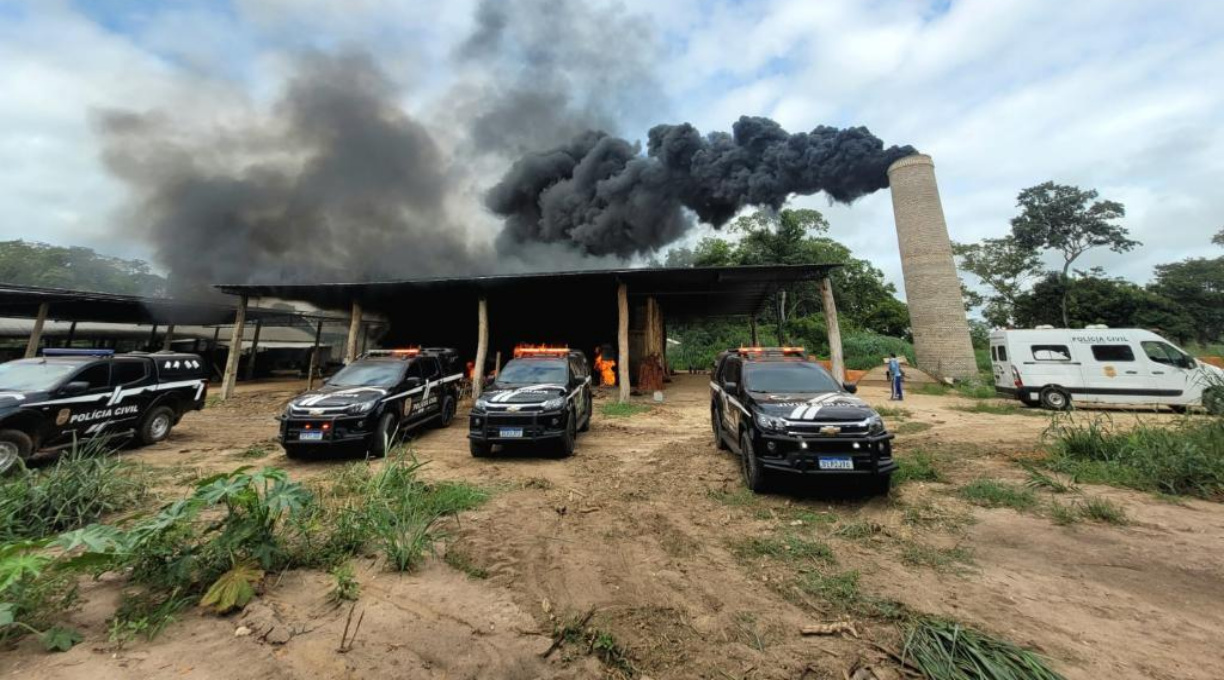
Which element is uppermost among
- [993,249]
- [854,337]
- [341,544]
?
[993,249]

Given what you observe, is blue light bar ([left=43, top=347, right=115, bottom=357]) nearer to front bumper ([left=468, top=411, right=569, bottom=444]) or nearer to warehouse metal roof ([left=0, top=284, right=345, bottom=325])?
front bumper ([left=468, top=411, right=569, bottom=444])

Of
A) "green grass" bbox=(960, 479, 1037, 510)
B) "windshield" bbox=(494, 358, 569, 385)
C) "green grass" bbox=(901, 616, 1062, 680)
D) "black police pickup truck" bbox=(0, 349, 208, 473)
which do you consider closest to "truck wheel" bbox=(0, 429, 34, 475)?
"black police pickup truck" bbox=(0, 349, 208, 473)

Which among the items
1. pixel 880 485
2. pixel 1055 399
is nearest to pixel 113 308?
pixel 880 485

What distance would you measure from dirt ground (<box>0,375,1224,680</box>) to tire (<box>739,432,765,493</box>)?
190 millimetres

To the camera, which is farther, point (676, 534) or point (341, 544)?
point (676, 534)

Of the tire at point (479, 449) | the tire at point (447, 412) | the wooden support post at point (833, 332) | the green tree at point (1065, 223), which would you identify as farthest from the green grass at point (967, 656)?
the green tree at point (1065, 223)

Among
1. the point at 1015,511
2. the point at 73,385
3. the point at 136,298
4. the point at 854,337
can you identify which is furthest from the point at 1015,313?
the point at 136,298

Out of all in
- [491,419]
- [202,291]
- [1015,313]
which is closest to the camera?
[491,419]

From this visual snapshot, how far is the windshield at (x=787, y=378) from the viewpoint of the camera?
6148 millimetres

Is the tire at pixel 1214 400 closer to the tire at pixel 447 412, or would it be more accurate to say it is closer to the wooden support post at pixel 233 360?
the tire at pixel 447 412

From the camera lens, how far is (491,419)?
23.3 ft

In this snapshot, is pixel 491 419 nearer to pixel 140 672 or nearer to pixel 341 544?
pixel 341 544

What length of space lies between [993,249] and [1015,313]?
4.85m

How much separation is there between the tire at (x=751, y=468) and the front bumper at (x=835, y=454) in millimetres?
245
